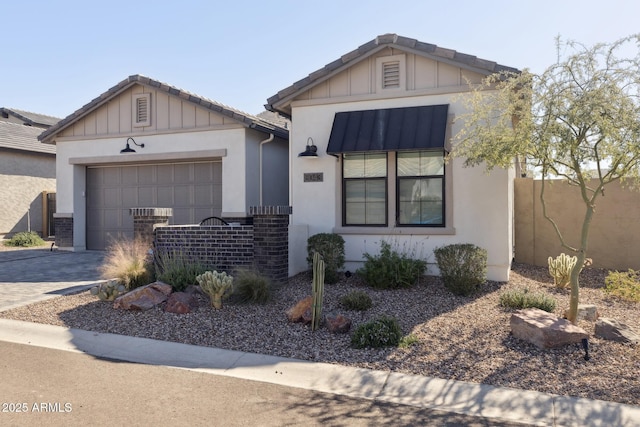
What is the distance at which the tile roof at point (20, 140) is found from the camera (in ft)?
60.5

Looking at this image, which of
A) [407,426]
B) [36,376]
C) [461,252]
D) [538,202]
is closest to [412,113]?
[461,252]

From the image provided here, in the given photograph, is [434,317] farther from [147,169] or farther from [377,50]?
[147,169]

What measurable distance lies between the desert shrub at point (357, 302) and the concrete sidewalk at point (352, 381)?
2.06m

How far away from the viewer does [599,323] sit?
6414 millimetres

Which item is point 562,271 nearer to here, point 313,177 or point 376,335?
point 376,335

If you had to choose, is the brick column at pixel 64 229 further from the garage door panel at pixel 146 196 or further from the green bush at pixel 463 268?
the green bush at pixel 463 268

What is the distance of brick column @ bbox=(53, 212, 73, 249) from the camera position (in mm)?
14664

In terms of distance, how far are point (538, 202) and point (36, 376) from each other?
10561 mm

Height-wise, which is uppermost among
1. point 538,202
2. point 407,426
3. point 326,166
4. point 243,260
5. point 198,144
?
point 198,144

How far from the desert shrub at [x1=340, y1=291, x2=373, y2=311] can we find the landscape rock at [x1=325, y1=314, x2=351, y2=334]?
84 cm

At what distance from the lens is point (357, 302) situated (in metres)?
7.58

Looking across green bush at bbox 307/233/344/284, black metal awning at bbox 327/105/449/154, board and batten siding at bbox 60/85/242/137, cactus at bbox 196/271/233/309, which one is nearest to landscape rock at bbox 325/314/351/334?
cactus at bbox 196/271/233/309

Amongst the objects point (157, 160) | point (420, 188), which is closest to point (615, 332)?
point (420, 188)

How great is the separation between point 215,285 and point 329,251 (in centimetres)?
265
